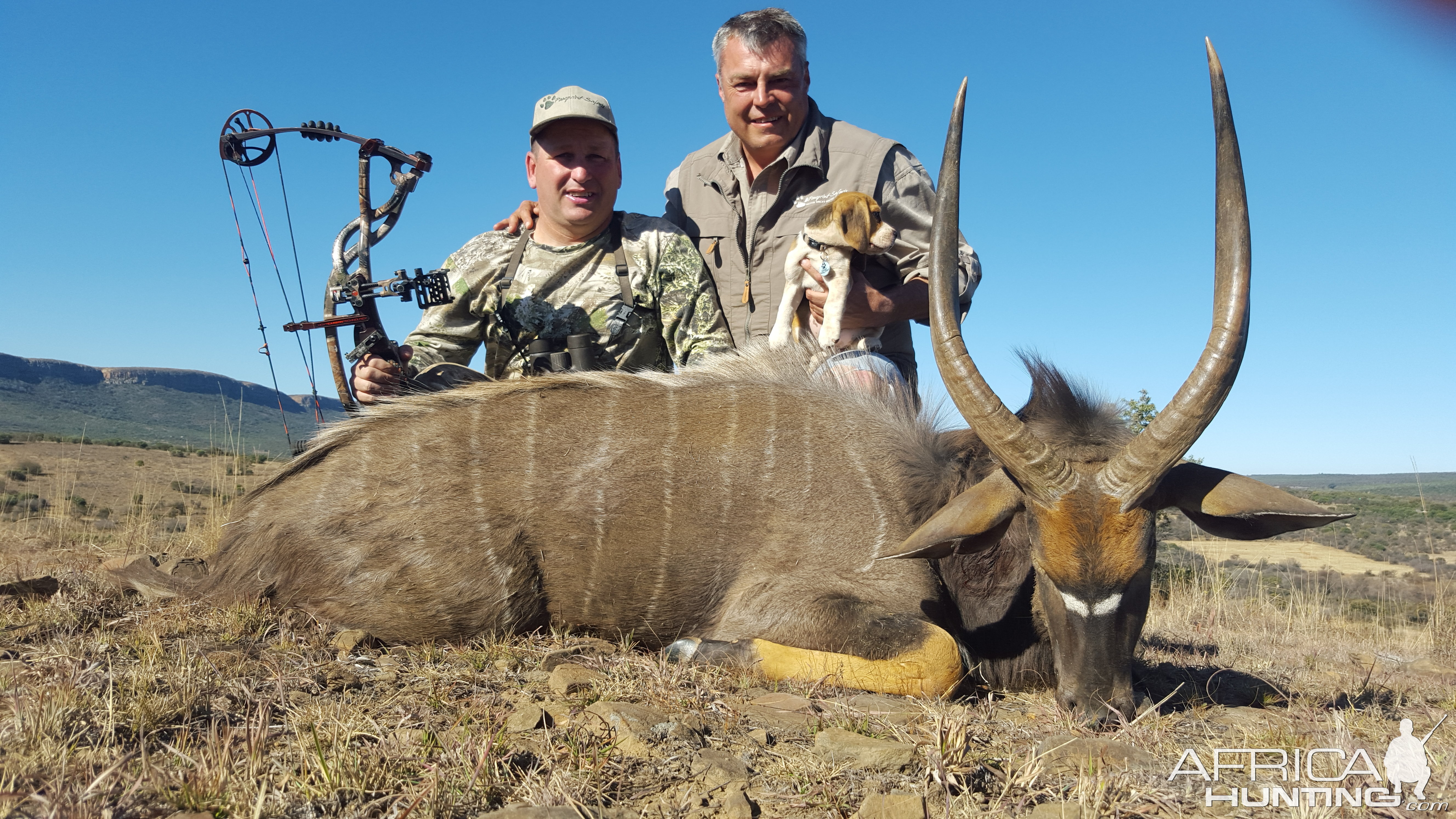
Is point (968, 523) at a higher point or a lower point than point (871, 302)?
lower

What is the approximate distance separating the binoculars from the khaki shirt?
3.50ft

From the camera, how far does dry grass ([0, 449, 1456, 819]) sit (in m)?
2.20

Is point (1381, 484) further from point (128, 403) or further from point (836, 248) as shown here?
point (128, 403)

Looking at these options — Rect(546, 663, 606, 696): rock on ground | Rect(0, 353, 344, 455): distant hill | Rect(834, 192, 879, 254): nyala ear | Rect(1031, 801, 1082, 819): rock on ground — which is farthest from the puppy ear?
Rect(0, 353, 344, 455): distant hill

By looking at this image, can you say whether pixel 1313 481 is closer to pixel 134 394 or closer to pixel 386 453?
pixel 386 453

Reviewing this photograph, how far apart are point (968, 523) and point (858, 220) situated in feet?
7.67

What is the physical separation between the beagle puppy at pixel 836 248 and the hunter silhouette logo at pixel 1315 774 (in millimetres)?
2815

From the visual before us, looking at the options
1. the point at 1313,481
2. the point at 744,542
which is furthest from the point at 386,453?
the point at 1313,481

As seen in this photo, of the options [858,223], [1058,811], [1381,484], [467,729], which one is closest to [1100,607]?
[1058,811]

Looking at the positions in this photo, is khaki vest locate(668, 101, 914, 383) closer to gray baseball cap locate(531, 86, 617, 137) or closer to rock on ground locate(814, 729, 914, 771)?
gray baseball cap locate(531, 86, 617, 137)

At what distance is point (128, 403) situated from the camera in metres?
104

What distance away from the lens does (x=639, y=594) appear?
4.15 meters

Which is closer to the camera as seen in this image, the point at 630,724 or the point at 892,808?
the point at 892,808

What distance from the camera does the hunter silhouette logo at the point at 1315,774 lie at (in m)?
2.56
